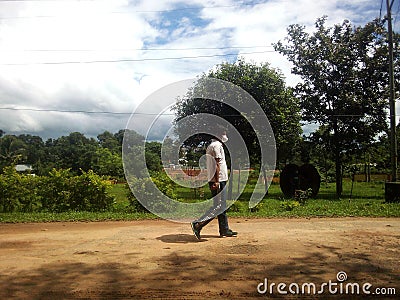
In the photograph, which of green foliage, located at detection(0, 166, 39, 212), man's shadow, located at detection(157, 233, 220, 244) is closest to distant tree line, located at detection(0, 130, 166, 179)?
green foliage, located at detection(0, 166, 39, 212)

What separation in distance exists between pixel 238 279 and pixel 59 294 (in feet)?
6.43

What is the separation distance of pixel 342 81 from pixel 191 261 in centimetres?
1854

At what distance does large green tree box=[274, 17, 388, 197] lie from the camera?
67.8 feet

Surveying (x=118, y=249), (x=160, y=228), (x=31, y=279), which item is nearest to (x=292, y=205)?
(x=160, y=228)

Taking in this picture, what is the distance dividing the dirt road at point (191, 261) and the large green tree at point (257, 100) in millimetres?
9104

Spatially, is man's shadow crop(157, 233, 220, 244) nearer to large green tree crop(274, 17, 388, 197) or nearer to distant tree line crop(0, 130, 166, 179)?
large green tree crop(274, 17, 388, 197)

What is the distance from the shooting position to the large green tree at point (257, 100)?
55.3ft

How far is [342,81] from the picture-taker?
2114 centimetres

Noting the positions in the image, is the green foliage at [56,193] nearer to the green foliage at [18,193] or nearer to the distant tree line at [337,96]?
the green foliage at [18,193]

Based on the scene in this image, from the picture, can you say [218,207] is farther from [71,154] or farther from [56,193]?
[71,154]

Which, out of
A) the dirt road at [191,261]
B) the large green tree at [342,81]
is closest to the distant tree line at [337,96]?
the large green tree at [342,81]

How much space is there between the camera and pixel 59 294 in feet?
13.2

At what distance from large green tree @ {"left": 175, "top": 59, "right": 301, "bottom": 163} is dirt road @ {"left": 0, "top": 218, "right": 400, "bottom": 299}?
9104 millimetres

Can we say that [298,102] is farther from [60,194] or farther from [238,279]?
[238,279]
